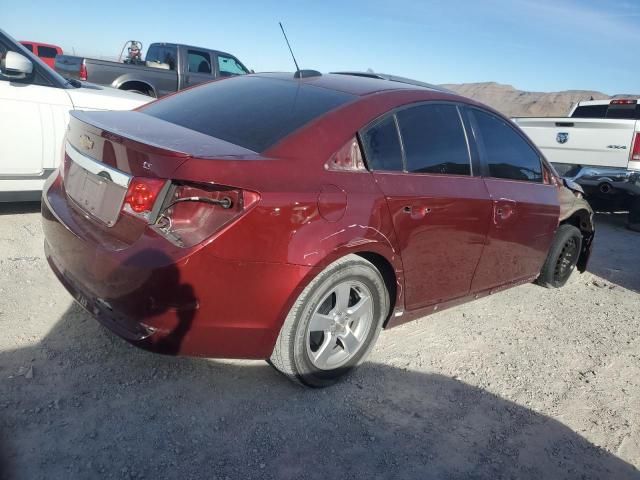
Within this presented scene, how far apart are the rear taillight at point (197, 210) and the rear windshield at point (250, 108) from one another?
0.39 meters

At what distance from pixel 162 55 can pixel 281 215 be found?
34.6 feet

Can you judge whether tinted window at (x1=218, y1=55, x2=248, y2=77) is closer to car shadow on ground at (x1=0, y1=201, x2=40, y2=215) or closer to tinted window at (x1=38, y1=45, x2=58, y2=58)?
car shadow on ground at (x1=0, y1=201, x2=40, y2=215)

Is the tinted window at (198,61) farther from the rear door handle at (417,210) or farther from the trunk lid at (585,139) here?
the rear door handle at (417,210)

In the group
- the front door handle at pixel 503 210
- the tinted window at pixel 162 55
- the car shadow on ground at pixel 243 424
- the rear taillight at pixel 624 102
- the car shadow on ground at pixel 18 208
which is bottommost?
the car shadow on ground at pixel 18 208

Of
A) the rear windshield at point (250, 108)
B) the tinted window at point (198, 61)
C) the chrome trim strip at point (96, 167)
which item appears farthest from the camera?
the tinted window at point (198, 61)

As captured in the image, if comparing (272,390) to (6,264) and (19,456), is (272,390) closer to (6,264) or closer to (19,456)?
(19,456)

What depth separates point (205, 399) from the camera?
269cm

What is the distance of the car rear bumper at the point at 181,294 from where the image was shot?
2.23m

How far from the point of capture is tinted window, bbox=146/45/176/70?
1127 cm

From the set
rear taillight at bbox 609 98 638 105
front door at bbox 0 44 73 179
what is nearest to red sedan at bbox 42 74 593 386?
front door at bbox 0 44 73 179

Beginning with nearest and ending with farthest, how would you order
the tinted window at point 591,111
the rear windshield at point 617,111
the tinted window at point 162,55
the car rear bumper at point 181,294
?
the car rear bumper at point 181,294 < the rear windshield at point 617,111 < the tinted window at point 591,111 < the tinted window at point 162,55

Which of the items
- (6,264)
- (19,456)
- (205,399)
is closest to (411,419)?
(205,399)

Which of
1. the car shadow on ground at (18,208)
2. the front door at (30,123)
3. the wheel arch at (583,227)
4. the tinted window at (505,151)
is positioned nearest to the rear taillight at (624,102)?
the wheel arch at (583,227)

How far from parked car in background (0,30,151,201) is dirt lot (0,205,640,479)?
0.90 metres
